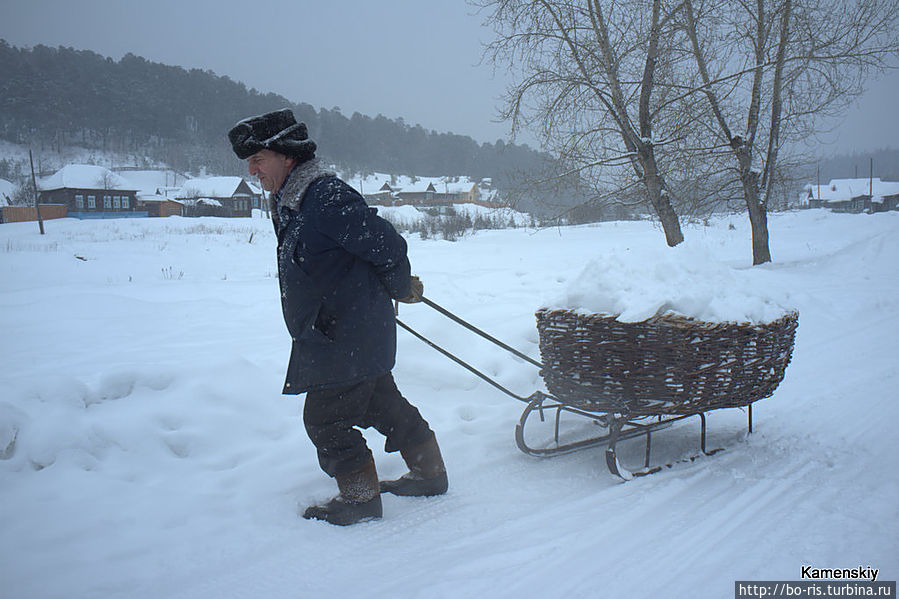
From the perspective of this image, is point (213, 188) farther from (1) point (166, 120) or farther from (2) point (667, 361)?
(2) point (667, 361)

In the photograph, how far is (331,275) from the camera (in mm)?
2369

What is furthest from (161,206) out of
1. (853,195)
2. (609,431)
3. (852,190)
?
(852,190)

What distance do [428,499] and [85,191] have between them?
63478mm

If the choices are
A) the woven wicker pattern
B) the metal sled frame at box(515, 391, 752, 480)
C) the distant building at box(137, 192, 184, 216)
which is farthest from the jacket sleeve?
the distant building at box(137, 192, 184, 216)

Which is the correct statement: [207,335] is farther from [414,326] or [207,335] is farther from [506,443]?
[506,443]

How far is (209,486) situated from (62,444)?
2.69ft

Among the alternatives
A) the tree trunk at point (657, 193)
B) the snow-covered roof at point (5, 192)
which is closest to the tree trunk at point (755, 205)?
the tree trunk at point (657, 193)

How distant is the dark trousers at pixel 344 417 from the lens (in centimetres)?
242

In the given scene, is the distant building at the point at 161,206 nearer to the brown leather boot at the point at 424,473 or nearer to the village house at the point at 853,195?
the brown leather boot at the point at 424,473

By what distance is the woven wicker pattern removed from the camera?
268cm

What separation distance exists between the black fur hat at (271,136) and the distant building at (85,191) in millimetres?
57575

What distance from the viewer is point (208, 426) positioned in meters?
3.22

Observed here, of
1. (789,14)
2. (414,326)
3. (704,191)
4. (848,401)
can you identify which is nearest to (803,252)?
(704,191)

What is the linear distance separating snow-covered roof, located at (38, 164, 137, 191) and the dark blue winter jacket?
6290cm
